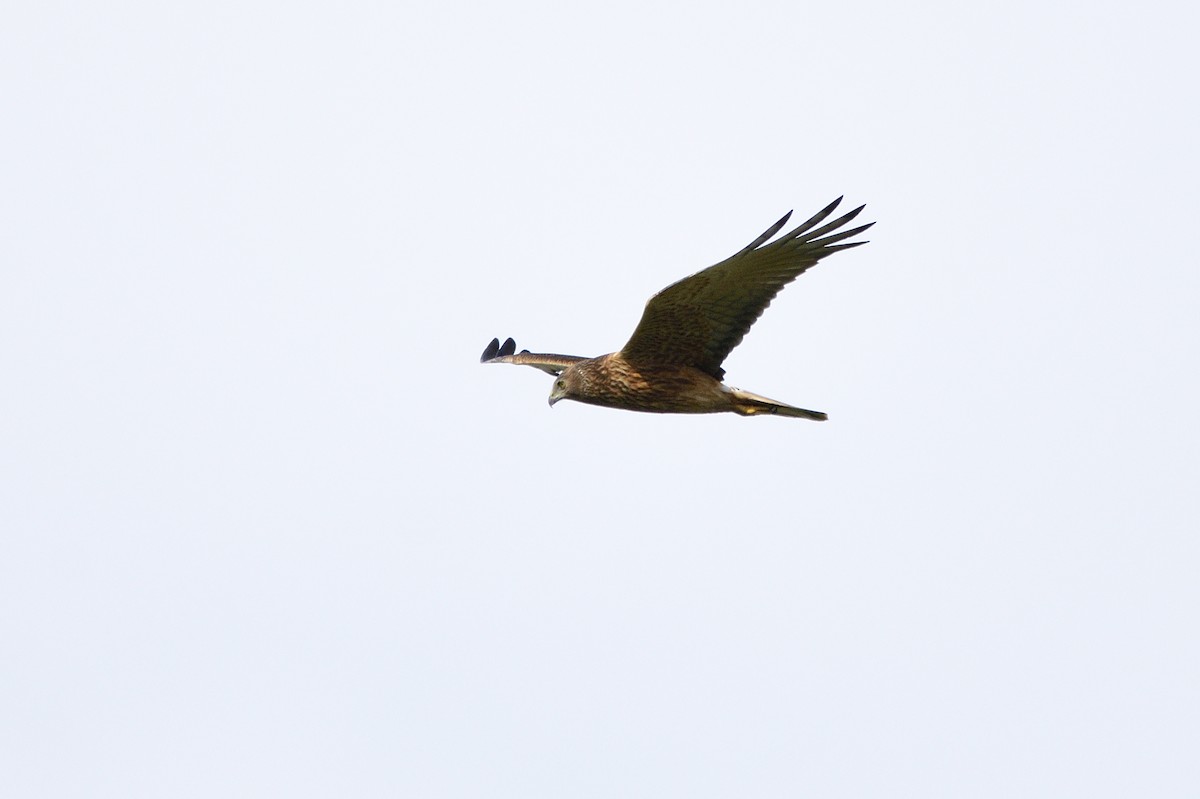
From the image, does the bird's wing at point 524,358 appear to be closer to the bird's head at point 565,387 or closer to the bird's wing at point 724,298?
the bird's head at point 565,387

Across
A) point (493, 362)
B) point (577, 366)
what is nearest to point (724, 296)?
point (577, 366)

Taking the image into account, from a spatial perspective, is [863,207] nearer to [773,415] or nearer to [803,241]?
[803,241]

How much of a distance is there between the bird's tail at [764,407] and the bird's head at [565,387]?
1438 mm

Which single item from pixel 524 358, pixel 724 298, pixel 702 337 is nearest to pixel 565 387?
pixel 702 337

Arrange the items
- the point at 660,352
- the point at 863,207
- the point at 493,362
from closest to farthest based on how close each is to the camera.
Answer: the point at 863,207 < the point at 660,352 < the point at 493,362

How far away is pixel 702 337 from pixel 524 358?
3636 millimetres

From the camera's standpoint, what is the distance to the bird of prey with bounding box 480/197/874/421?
1222 cm

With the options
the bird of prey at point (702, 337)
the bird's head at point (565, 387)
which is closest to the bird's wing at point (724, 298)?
the bird of prey at point (702, 337)

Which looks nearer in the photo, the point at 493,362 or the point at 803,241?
the point at 803,241

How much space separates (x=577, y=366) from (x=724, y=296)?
5.63 feet

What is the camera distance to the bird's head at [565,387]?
13656 mm

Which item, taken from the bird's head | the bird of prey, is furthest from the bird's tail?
the bird's head

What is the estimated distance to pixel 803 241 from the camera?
12203 millimetres

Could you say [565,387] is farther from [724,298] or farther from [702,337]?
[724,298]
